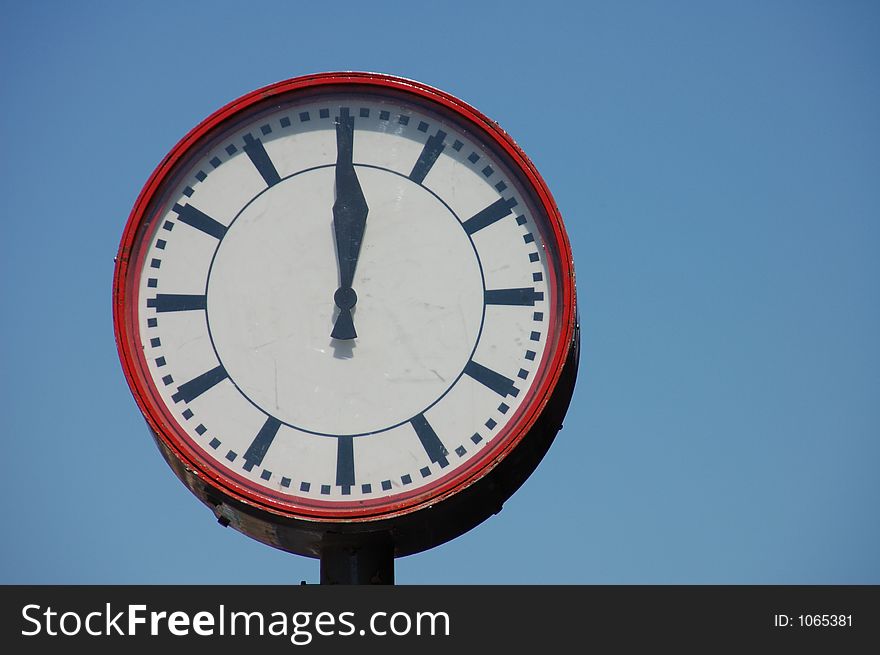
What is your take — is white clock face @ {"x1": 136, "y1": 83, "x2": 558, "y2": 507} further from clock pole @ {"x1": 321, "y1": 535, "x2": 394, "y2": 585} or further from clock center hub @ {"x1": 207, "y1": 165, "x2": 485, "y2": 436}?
clock pole @ {"x1": 321, "y1": 535, "x2": 394, "y2": 585}

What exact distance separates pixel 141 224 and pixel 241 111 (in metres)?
0.74

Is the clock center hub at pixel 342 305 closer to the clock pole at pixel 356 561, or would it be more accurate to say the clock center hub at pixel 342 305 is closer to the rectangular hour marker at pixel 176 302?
the rectangular hour marker at pixel 176 302

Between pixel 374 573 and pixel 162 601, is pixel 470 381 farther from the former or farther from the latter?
pixel 162 601

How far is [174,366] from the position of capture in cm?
780

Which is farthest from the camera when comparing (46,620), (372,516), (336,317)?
(336,317)

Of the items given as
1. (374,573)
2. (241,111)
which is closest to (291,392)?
(374,573)

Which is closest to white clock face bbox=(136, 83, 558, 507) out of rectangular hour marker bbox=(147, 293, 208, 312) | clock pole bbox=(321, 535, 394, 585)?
rectangular hour marker bbox=(147, 293, 208, 312)

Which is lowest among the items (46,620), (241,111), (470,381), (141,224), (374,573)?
(46,620)

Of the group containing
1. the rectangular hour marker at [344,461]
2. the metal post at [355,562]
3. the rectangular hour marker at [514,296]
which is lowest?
the metal post at [355,562]

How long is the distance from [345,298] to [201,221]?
806 mm

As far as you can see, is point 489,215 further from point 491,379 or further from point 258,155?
point 258,155

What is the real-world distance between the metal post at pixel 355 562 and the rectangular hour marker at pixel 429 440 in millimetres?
514

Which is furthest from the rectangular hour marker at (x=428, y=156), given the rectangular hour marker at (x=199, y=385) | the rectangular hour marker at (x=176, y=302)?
the rectangular hour marker at (x=199, y=385)

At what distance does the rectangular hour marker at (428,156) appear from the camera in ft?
26.9
